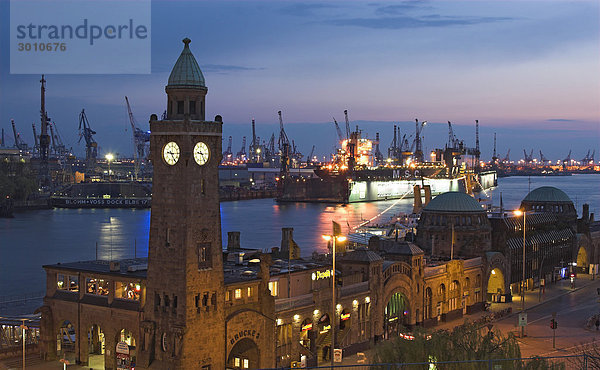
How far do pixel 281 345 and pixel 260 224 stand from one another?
413 feet

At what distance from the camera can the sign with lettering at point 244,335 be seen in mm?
42969

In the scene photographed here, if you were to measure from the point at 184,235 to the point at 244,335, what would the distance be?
7.14 m

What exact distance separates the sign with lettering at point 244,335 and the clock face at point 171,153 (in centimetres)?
992

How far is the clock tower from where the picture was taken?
4031 centimetres

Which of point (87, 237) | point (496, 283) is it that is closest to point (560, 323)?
point (496, 283)

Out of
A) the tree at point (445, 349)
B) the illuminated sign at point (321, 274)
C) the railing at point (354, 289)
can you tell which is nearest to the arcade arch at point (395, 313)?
the railing at point (354, 289)

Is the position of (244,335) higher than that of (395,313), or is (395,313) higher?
(244,335)

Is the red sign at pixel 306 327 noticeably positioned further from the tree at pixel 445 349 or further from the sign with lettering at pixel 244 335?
the tree at pixel 445 349

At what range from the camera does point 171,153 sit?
40.6 m

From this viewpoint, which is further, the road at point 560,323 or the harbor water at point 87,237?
the harbor water at point 87,237

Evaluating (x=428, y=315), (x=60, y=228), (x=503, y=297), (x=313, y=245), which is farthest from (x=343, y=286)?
(x=60, y=228)

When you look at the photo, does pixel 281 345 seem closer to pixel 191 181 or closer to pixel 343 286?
pixel 343 286

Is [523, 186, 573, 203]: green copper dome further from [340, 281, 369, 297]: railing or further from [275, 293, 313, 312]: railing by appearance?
[275, 293, 313, 312]: railing

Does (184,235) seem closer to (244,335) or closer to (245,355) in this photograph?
(244,335)
